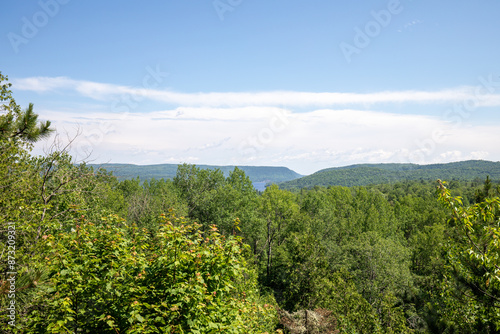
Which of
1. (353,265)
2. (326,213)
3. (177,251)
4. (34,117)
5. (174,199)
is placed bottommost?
(353,265)

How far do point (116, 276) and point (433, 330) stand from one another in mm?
10647

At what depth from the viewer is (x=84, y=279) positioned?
18.2 ft

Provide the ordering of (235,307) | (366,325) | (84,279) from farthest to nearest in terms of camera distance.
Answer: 1. (366,325)
2. (235,307)
3. (84,279)

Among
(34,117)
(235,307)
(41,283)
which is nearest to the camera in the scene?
(41,283)

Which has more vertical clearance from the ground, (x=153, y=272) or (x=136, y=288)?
(x=153, y=272)

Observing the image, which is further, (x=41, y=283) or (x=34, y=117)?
A: (x=34, y=117)

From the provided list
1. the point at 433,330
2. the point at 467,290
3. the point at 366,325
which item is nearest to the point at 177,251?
the point at 467,290

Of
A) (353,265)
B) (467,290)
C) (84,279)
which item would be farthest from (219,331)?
(353,265)

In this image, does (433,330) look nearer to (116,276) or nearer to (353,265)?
(116,276)

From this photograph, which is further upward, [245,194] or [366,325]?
[245,194]

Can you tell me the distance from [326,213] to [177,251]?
41.8 m

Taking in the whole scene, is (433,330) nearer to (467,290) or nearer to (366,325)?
(467,290)

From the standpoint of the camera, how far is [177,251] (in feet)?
18.7

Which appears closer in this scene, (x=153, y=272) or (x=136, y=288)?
(x=136, y=288)
